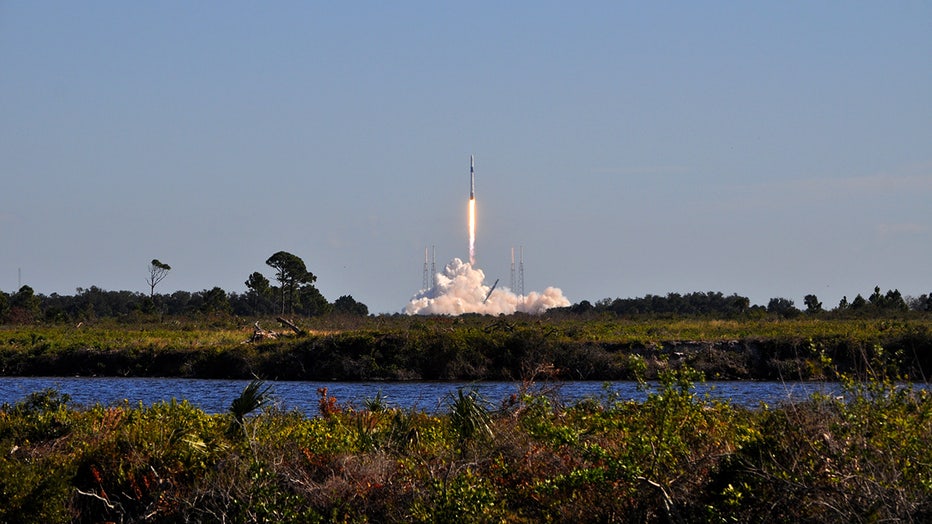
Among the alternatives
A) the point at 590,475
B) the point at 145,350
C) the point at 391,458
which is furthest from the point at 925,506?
the point at 145,350

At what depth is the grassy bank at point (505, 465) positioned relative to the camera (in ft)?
42.0

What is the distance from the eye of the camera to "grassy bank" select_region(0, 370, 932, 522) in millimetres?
12805

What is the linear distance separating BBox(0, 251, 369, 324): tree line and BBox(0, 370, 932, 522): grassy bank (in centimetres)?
7010

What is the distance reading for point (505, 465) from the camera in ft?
50.6

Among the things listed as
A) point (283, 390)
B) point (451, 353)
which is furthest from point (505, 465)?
point (451, 353)

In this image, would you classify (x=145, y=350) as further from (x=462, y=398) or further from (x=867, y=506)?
(x=867, y=506)

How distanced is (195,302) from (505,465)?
379 ft

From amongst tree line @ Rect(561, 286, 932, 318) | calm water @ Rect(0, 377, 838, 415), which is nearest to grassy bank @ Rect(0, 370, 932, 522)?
calm water @ Rect(0, 377, 838, 415)

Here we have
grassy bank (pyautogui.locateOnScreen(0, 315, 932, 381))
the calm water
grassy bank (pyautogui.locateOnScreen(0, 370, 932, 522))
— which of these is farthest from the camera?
grassy bank (pyautogui.locateOnScreen(0, 315, 932, 381))

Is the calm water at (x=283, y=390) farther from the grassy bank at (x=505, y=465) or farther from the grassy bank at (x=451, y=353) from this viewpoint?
the grassy bank at (x=505, y=465)

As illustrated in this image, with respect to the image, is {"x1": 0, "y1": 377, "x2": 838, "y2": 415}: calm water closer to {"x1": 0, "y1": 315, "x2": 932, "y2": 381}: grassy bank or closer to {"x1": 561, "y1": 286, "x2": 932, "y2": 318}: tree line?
{"x1": 0, "y1": 315, "x2": 932, "y2": 381}: grassy bank

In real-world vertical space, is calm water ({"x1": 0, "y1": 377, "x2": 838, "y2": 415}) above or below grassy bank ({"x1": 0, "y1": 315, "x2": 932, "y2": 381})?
below

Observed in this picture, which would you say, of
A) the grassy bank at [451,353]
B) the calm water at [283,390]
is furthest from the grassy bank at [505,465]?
the grassy bank at [451,353]

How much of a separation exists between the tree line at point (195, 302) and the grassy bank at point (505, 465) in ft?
230
